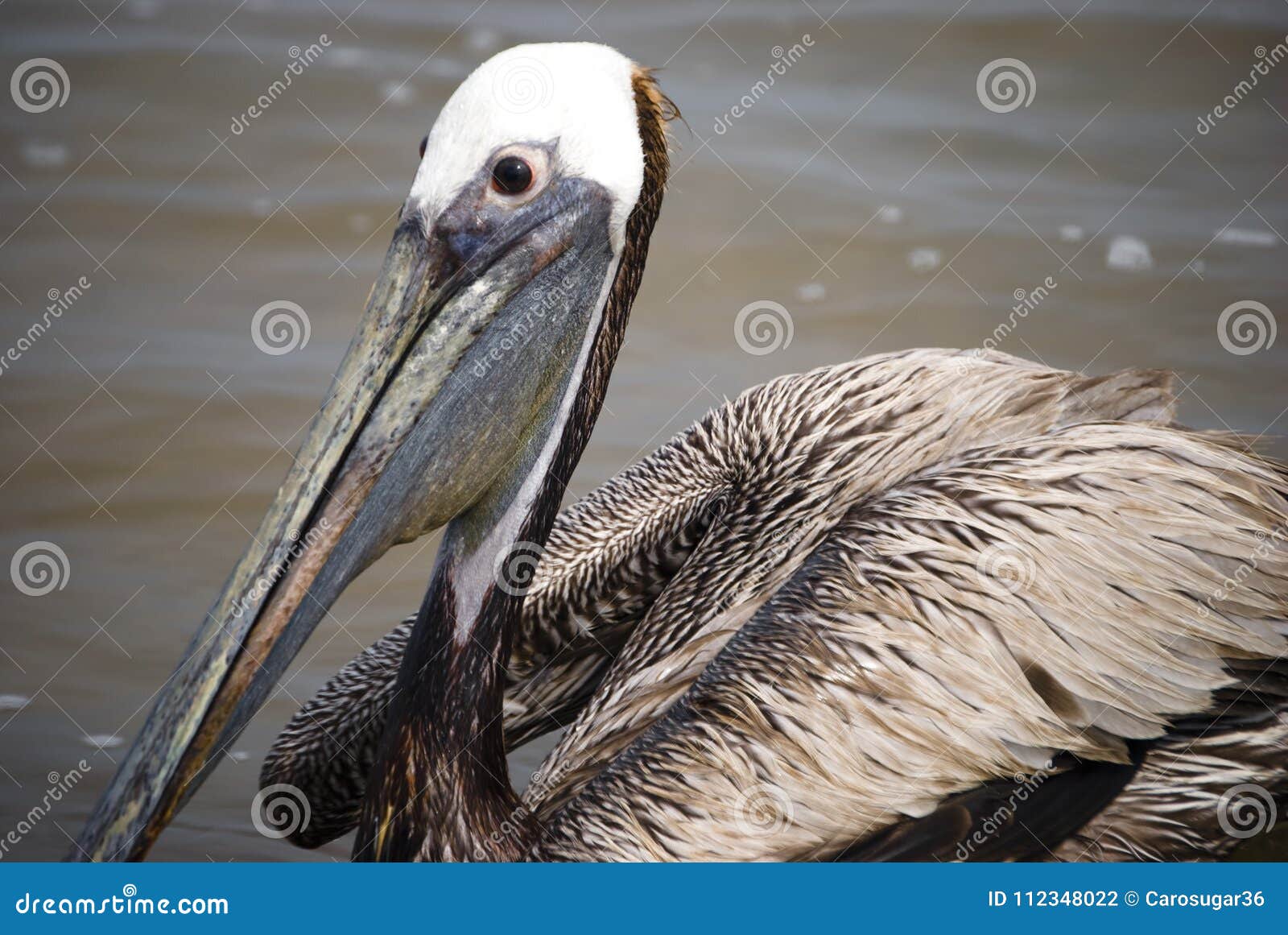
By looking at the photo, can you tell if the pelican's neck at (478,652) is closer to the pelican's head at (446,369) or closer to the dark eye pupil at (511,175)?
the pelican's head at (446,369)

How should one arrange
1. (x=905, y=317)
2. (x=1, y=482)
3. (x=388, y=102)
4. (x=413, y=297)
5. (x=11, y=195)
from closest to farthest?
(x=413, y=297), (x=1, y=482), (x=905, y=317), (x=11, y=195), (x=388, y=102)

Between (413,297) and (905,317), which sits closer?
(413,297)

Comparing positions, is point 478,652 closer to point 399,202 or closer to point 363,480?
point 363,480

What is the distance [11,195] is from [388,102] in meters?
1.50

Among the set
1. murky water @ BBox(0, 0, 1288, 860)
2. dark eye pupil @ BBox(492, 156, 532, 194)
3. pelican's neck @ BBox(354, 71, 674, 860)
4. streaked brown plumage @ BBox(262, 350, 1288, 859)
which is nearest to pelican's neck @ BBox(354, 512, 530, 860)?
pelican's neck @ BBox(354, 71, 674, 860)

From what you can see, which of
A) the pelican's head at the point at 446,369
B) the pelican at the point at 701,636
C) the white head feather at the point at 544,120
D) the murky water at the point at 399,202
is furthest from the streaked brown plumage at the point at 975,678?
the murky water at the point at 399,202

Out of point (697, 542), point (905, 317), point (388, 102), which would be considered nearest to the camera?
point (697, 542)

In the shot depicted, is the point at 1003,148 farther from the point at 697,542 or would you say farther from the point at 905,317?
the point at 697,542

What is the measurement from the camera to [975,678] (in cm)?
234

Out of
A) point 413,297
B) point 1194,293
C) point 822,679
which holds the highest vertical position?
point 1194,293

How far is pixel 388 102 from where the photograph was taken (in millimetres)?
5926

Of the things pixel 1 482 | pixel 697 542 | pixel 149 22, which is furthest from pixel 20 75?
pixel 697 542

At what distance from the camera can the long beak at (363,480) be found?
2.18 meters

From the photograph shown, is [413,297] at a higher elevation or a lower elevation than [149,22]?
lower
